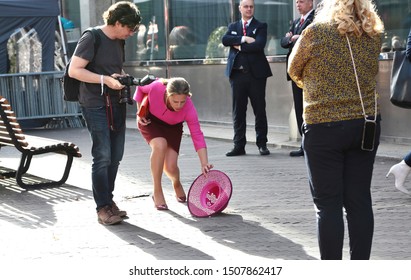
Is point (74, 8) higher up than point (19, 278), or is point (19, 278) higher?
point (74, 8)

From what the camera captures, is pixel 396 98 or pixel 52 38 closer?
pixel 396 98

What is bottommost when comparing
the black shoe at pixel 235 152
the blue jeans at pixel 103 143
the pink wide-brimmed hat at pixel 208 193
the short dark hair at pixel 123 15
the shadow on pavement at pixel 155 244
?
the black shoe at pixel 235 152

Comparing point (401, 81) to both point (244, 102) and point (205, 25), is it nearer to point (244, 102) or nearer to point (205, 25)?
point (244, 102)

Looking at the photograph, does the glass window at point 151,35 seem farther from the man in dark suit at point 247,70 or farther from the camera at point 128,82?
the camera at point 128,82

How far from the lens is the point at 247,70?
11180mm

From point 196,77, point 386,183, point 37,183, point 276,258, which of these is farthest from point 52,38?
point 276,258

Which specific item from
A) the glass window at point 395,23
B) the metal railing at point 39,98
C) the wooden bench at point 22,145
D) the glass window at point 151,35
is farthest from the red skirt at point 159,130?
the glass window at point 151,35

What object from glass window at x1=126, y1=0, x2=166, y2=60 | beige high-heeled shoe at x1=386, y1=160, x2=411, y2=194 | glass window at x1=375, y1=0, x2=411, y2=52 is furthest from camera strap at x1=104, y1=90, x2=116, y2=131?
glass window at x1=126, y1=0, x2=166, y2=60

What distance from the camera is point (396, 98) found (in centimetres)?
721

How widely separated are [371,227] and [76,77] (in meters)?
2.95

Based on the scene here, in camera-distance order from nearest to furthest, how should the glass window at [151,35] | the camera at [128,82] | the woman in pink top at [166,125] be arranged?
the camera at [128,82]
the woman in pink top at [166,125]
the glass window at [151,35]

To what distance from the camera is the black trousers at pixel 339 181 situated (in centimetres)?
488

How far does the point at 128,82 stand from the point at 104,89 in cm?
22

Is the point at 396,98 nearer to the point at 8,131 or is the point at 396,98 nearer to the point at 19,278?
the point at 19,278
